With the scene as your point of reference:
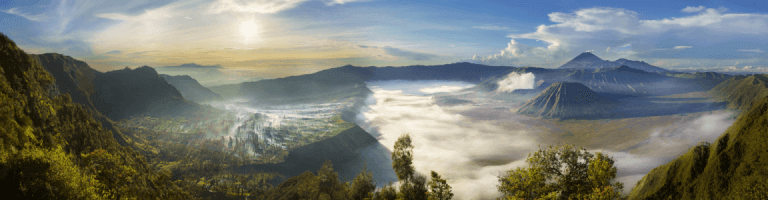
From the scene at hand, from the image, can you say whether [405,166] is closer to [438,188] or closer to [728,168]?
[438,188]

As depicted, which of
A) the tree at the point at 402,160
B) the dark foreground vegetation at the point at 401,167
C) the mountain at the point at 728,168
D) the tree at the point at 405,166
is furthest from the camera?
the tree at the point at 402,160

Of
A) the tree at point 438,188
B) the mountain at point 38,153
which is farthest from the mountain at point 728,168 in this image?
the mountain at point 38,153

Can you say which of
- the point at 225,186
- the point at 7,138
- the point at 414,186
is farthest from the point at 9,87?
the point at 225,186

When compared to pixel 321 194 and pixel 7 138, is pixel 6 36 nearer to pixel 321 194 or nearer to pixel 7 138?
pixel 7 138

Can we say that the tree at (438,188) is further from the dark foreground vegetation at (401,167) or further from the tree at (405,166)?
the tree at (405,166)

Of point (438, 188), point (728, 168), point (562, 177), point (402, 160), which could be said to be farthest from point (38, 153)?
point (728, 168)

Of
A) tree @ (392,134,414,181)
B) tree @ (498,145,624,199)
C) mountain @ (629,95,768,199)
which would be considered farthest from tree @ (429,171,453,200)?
mountain @ (629,95,768,199)
